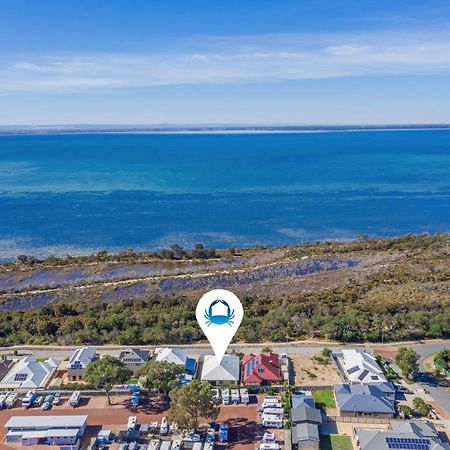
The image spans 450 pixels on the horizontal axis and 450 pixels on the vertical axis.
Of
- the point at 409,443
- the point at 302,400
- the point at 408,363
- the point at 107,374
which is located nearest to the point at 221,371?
the point at 302,400

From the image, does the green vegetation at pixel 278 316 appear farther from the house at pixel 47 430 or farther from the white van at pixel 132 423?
the house at pixel 47 430

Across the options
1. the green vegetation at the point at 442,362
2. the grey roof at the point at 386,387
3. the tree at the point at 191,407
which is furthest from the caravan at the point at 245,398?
the green vegetation at the point at 442,362

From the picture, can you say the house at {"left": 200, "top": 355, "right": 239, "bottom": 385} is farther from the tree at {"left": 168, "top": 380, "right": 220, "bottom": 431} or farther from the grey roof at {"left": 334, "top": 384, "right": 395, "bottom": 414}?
the grey roof at {"left": 334, "top": 384, "right": 395, "bottom": 414}

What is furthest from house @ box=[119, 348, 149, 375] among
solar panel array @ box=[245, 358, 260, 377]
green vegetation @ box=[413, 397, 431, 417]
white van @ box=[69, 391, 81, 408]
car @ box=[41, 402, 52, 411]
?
green vegetation @ box=[413, 397, 431, 417]

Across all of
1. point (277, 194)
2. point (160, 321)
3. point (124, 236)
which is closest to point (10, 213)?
point (124, 236)

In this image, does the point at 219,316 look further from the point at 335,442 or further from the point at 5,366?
the point at 5,366
